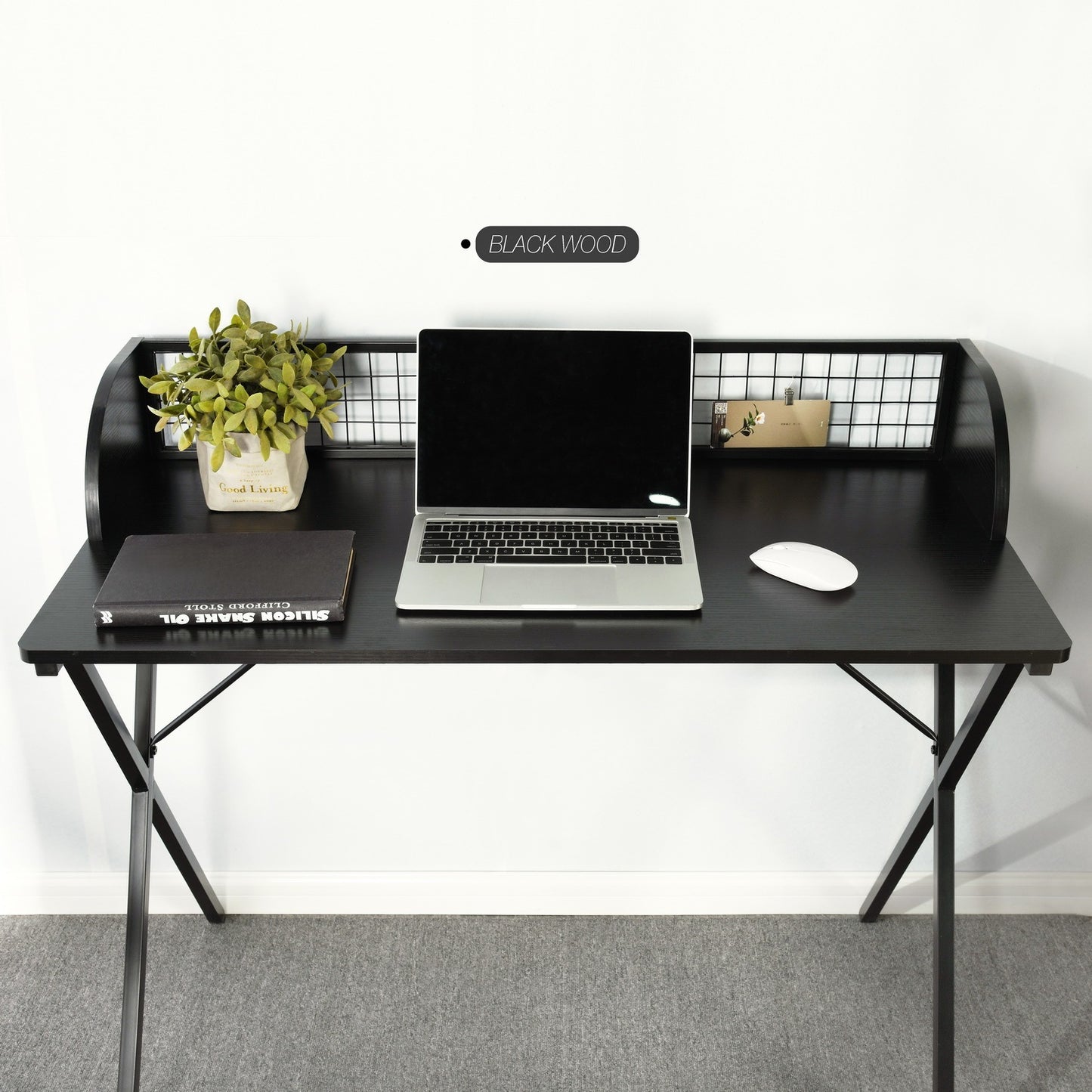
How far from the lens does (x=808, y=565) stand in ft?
3.89

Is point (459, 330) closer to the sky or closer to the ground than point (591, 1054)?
closer to the sky

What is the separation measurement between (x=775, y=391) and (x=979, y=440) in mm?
286

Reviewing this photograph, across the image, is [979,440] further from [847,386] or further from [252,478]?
[252,478]

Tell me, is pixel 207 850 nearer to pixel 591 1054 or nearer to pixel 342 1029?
pixel 342 1029

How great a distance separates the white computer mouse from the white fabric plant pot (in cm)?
60

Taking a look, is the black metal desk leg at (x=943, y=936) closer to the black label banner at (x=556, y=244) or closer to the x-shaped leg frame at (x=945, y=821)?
the x-shaped leg frame at (x=945, y=821)

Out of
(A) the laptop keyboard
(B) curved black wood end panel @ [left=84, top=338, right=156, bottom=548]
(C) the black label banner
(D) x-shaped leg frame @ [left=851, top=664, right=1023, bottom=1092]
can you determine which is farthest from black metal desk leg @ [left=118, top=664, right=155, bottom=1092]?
(D) x-shaped leg frame @ [left=851, top=664, right=1023, bottom=1092]

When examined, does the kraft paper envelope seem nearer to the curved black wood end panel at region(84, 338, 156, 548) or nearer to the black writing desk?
the black writing desk

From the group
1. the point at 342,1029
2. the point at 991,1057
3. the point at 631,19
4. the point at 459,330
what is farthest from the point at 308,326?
the point at 991,1057

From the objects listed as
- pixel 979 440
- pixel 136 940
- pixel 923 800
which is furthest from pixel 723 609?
pixel 136 940

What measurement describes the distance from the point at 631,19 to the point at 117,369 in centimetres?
80

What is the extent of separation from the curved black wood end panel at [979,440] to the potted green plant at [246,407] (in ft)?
2.76

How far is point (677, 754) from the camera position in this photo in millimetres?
1771

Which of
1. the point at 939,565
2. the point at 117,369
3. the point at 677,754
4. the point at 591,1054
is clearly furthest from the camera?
the point at 677,754
